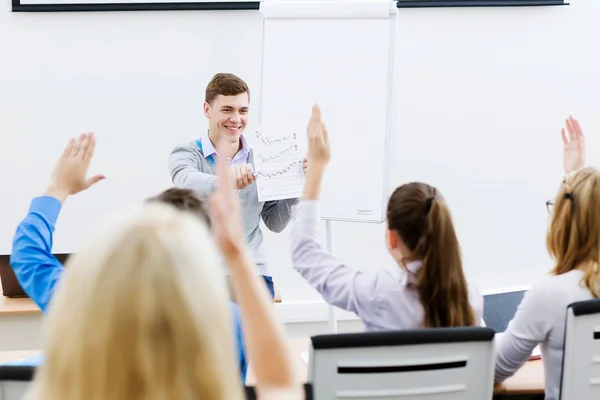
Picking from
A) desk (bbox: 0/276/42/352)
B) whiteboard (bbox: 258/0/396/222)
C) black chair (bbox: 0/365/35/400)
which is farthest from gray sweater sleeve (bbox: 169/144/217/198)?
black chair (bbox: 0/365/35/400)

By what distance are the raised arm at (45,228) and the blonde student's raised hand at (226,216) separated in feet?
2.43

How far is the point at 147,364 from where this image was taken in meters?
0.74

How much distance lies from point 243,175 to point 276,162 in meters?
0.14

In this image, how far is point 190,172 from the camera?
10.3ft

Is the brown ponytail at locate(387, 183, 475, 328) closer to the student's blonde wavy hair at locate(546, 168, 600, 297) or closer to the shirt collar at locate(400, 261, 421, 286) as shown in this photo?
the shirt collar at locate(400, 261, 421, 286)

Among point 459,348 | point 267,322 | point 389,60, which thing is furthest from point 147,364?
point 389,60

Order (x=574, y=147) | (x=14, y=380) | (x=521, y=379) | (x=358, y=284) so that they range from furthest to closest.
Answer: (x=574, y=147), (x=521, y=379), (x=358, y=284), (x=14, y=380)

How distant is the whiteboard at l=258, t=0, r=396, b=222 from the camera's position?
335 centimetres

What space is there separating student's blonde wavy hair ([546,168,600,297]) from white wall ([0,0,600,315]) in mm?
1853

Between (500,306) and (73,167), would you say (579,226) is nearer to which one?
(500,306)

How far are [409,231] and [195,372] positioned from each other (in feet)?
4.29

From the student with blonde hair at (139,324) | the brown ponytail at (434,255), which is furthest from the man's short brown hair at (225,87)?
the student with blonde hair at (139,324)

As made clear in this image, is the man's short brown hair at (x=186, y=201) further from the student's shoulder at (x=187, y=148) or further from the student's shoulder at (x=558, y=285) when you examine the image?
the student's shoulder at (x=187, y=148)

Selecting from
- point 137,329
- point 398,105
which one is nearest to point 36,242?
point 137,329
